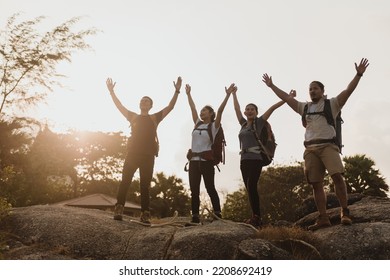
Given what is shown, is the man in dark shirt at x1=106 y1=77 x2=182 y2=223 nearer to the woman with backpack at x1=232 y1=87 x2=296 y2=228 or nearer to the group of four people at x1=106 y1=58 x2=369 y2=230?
the group of four people at x1=106 y1=58 x2=369 y2=230

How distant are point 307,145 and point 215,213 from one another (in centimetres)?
216

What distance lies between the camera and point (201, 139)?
695cm

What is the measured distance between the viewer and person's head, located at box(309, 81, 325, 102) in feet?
19.5

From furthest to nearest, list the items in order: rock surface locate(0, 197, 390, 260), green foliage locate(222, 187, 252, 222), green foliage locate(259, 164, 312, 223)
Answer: green foliage locate(222, 187, 252, 222), green foliage locate(259, 164, 312, 223), rock surface locate(0, 197, 390, 260)

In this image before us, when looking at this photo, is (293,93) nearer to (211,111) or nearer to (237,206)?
(211,111)

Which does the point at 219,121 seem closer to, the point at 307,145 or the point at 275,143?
the point at 275,143

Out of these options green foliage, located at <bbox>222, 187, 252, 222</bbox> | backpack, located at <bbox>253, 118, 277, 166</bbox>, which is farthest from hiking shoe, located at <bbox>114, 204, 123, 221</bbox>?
green foliage, located at <bbox>222, 187, 252, 222</bbox>

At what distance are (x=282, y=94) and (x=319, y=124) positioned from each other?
832 mm

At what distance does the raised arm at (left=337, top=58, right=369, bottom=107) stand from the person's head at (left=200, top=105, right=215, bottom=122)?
2.35 metres

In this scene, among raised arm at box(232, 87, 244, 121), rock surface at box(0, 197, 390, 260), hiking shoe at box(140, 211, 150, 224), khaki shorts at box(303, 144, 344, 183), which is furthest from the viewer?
raised arm at box(232, 87, 244, 121)

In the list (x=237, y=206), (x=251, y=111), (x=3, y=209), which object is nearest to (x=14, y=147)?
(x=3, y=209)
